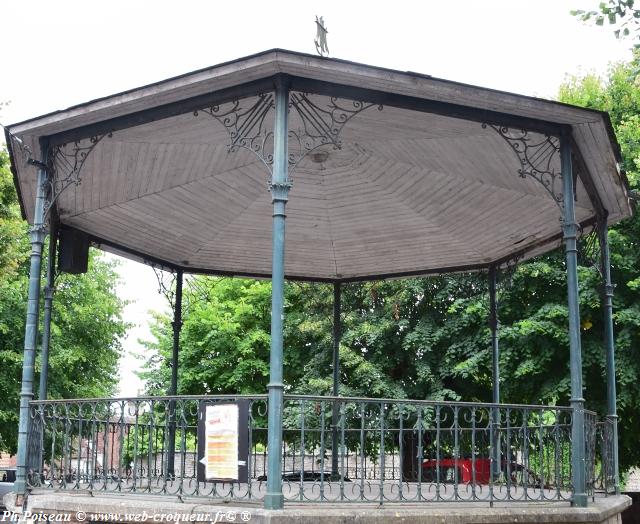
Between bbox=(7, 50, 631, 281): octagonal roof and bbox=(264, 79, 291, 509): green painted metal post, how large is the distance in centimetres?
24

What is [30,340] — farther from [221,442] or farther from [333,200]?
[333,200]

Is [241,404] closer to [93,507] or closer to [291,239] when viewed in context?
[93,507]

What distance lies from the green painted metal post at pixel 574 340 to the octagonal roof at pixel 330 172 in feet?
0.88

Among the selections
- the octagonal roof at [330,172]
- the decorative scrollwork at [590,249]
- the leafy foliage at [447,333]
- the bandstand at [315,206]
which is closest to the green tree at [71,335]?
the leafy foliage at [447,333]

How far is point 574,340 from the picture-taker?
884cm

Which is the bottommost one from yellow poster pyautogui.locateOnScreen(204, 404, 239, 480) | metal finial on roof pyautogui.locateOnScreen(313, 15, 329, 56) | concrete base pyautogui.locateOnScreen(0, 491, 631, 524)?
concrete base pyautogui.locateOnScreen(0, 491, 631, 524)

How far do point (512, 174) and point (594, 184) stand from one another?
1.14 metres

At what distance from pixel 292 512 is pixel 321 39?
18.7 feet

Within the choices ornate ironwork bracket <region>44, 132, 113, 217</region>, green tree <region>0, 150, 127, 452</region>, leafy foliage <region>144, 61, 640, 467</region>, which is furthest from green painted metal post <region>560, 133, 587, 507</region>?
green tree <region>0, 150, 127, 452</region>

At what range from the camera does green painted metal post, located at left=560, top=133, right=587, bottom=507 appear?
8.51 metres

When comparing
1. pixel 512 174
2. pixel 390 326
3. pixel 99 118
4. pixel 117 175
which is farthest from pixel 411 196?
pixel 390 326

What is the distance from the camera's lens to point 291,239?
14.2 m

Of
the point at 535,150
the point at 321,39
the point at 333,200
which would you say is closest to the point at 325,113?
the point at 321,39

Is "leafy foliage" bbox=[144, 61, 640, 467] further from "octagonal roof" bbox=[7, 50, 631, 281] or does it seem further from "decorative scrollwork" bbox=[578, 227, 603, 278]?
"octagonal roof" bbox=[7, 50, 631, 281]
